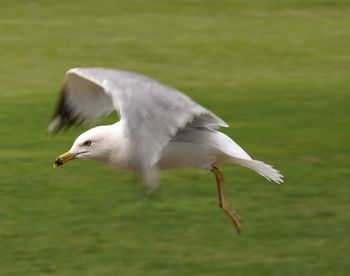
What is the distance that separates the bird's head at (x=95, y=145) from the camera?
22.8 feet

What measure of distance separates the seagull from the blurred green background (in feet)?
2.45

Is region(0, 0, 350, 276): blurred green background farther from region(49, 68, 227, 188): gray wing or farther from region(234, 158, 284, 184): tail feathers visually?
region(49, 68, 227, 188): gray wing

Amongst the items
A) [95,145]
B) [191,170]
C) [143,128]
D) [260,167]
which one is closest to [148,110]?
[143,128]

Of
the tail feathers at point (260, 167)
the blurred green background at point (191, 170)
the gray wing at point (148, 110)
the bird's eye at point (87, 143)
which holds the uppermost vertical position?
the gray wing at point (148, 110)

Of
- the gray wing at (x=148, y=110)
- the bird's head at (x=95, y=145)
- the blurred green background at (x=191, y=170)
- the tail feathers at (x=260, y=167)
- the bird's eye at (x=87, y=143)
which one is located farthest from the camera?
the blurred green background at (x=191, y=170)

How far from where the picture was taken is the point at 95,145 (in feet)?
23.1

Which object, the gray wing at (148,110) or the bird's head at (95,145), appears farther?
the bird's head at (95,145)

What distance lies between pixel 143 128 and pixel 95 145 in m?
0.99

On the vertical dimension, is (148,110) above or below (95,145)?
above

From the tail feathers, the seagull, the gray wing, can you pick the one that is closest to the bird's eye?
the seagull

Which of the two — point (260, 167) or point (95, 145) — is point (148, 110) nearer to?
point (95, 145)

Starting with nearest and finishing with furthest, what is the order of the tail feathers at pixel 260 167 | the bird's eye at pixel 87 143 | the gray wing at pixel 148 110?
the gray wing at pixel 148 110 < the bird's eye at pixel 87 143 < the tail feathers at pixel 260 167

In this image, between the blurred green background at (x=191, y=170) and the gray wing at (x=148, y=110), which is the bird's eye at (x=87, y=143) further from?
the blurred green background at (x=191, y=170)

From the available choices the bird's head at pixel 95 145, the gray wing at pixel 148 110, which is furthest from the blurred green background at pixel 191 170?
the gray wing at pixel 148 110
